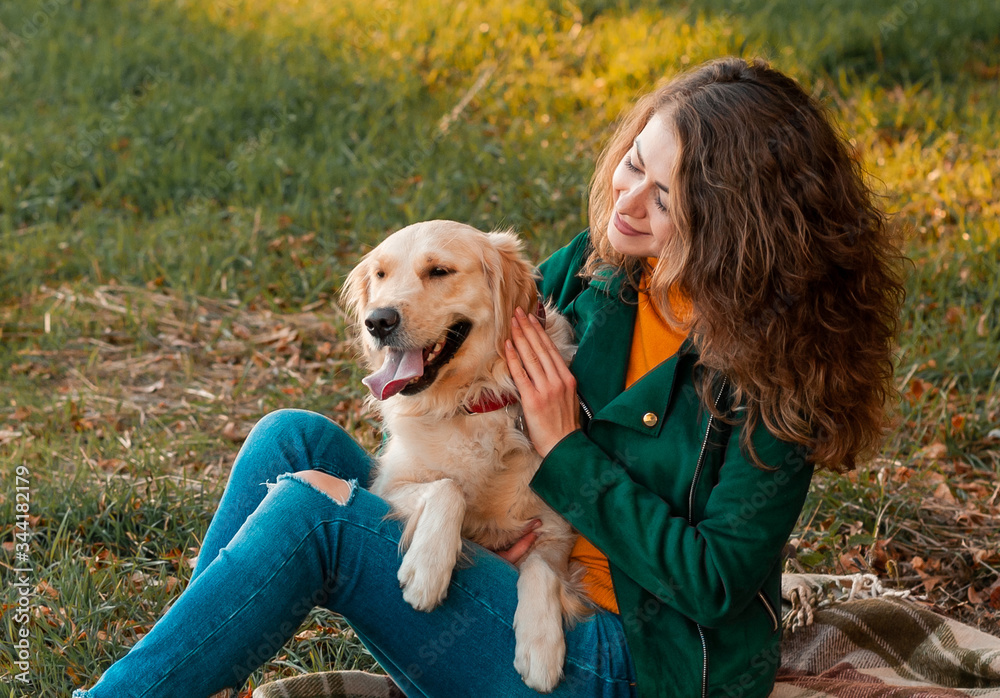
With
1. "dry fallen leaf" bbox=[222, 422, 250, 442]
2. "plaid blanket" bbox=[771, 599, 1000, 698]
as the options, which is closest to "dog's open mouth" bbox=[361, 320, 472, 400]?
"plaid blanket" bbox=[771, 599, 1000, 698]

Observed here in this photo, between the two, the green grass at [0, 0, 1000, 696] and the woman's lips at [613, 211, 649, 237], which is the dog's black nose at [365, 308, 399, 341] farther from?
the green grass at [0, 0, 1000, 696]

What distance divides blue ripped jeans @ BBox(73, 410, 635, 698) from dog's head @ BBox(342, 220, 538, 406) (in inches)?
16.7

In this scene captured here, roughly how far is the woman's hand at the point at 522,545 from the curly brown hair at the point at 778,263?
0.58 metres

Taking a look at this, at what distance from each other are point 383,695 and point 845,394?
1.42 metres

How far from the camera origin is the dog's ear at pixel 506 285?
2.40 meters

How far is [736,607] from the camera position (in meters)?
1.93

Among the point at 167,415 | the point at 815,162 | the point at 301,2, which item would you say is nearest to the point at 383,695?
the point at 815,162

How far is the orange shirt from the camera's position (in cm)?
218

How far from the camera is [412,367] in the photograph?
7.50ft

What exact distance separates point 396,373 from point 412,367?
0.14 ft

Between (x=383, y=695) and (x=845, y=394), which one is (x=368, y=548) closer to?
(x=383, y=695)

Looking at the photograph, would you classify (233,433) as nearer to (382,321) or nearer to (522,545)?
(382,321)

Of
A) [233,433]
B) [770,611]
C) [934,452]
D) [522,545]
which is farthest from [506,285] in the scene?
[934,452]

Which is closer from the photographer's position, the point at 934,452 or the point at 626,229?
the point at 626,229
